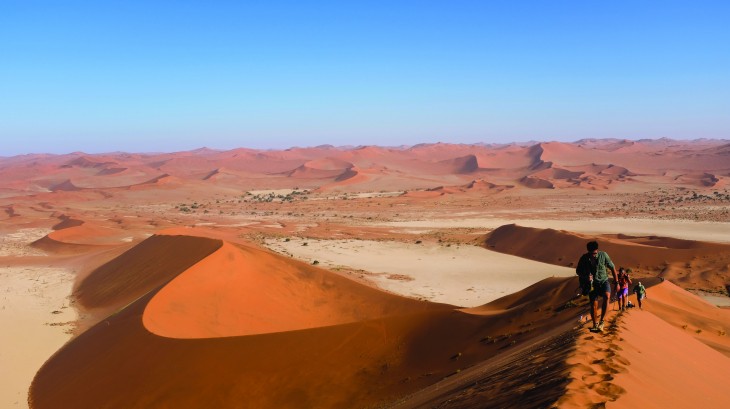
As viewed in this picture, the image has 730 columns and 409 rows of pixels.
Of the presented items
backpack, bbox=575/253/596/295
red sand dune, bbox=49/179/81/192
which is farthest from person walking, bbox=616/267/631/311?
red sand dune, bbox=49/179/81/192

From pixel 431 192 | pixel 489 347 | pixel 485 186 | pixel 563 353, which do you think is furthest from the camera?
pixel 485 186

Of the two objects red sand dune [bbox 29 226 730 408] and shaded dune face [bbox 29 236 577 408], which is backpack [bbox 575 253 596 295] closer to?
red sand dune [bbox 29 226 730 408]

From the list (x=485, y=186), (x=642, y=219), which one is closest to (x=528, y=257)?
(x=642, y=219)

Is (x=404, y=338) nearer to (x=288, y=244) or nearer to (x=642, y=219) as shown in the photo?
(x=288, y=244)

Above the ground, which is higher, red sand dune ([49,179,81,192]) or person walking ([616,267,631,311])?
person walking ([616,267,631,311])

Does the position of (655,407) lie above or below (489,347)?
above

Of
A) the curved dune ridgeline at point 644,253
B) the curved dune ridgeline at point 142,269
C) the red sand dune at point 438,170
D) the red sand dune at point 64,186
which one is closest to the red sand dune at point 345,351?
the curved dune ridgeline at point 142,269

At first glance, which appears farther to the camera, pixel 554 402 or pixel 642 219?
pixel 642 219
